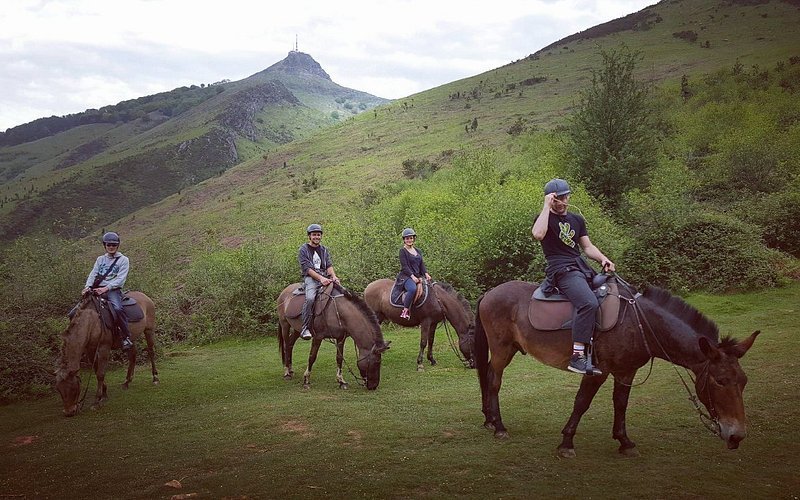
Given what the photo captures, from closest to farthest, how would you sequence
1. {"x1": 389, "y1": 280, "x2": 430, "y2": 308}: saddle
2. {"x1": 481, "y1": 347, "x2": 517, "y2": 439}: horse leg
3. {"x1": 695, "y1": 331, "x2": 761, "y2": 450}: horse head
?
1. {"x1": 695, "y1": 331, "x2": 761, "y2": 450}: horse head
2. {"x1": 481, "y1": 347, "x2": 517, "y2": 439}: horse leg
3. {"x1": 389, "y1": 280, "x2": 430, "y2": 308}: saddle

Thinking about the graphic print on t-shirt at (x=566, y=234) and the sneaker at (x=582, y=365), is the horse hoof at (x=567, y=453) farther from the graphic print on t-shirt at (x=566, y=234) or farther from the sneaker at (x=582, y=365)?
the graphic print on t-shirt at (x=566, y=234)

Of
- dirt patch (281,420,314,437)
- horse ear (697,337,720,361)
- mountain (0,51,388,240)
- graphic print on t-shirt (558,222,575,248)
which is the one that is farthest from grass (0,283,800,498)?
mountain (0,51,388,240)

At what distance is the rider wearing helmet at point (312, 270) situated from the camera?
10.6 m

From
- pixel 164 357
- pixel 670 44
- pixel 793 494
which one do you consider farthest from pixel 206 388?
pixel 670 44

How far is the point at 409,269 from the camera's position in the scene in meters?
12.7

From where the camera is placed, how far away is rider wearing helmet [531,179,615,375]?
6.21 m

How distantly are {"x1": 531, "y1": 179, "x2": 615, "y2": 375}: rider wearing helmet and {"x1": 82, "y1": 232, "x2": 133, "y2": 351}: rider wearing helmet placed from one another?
8.21 m

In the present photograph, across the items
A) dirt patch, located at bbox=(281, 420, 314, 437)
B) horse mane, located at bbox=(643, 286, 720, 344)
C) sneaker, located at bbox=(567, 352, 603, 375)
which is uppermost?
horse mane, located at bbox=(643, 286, 720, 344)

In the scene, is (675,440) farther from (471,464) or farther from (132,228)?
(132,228)

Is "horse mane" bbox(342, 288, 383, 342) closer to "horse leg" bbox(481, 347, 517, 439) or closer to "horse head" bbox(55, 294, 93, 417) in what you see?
"horse leg" bbox(481, 347, 517, 439)

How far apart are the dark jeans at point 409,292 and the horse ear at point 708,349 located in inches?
301

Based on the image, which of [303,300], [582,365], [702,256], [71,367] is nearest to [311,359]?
[303,300]

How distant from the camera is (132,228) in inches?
2581

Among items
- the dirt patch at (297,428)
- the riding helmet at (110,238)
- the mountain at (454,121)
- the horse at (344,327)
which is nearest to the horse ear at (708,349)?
the dirt patch at (297,428)
